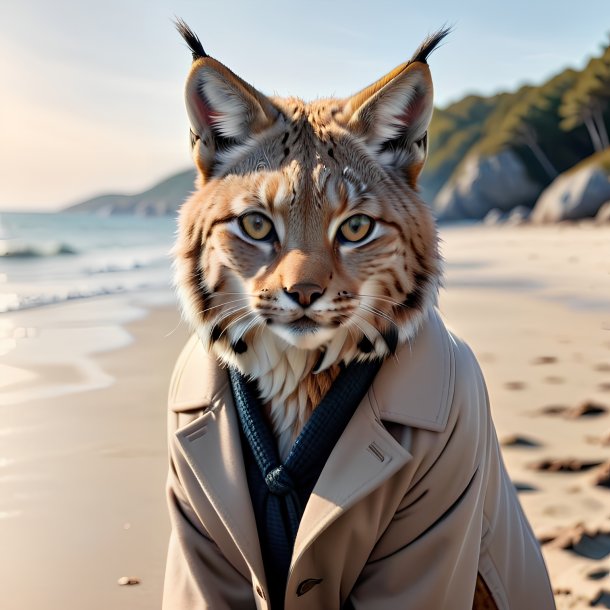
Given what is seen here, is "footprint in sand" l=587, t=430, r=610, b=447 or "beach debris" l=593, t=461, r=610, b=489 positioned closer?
"beach debris" l=593, t=461, r=610, b=489

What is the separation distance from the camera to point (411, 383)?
235 cm

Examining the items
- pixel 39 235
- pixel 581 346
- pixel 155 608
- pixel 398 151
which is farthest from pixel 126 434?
pixel 39 235

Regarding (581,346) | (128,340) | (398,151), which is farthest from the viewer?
(128,340)

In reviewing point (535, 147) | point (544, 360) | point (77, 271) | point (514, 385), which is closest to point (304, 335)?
point (514, 385)

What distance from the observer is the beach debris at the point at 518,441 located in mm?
5191

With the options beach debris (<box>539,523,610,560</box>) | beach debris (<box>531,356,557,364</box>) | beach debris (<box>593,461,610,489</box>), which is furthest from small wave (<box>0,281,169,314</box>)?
beach debris (<box>539,523,610,560</box>)

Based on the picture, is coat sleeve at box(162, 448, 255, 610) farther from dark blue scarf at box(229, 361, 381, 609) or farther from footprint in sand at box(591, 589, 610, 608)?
footprint in sand at box(591, 589, 610, 608)

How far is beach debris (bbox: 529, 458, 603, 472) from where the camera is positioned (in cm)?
476

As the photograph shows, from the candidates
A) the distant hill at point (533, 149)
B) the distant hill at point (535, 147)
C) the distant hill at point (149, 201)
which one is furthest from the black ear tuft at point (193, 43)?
the distant hill at point (149, 201)

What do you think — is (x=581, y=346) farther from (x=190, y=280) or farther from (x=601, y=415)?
(x=190, y=280)

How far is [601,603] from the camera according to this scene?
3.45 meters

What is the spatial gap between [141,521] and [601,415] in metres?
3.51

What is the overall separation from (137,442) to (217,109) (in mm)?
3584

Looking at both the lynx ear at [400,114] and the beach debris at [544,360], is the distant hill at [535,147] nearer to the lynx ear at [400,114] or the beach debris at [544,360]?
the beach debris at [544,360]
